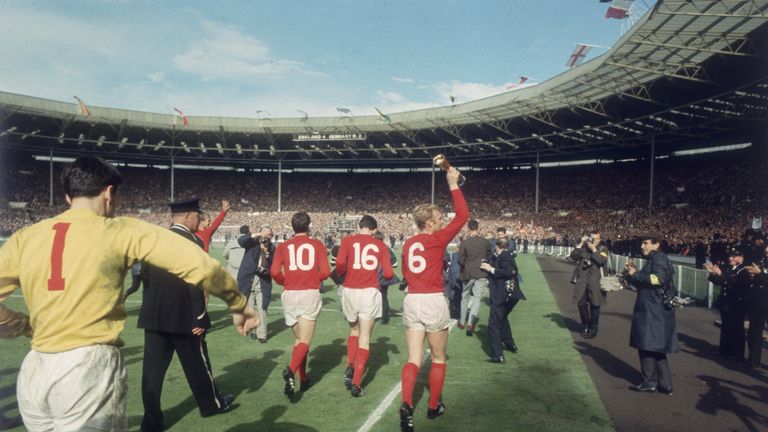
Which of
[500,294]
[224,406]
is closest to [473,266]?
[500,294]

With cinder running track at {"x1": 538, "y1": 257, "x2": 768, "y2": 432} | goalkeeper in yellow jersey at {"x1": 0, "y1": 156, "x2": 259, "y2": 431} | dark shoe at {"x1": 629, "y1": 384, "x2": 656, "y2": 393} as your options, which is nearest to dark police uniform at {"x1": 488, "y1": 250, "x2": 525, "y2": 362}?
cinder running track at {"x1": 538, "y1": 257, "x2": 768, "y2": 432}

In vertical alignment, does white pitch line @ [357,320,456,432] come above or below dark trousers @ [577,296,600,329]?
below

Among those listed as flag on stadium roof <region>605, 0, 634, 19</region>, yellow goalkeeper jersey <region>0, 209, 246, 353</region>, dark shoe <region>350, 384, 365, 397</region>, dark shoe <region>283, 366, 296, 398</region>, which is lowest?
dark shoe <region>350, 384, 365, 397</region>

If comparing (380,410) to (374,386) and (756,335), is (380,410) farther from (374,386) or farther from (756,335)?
(756,335)

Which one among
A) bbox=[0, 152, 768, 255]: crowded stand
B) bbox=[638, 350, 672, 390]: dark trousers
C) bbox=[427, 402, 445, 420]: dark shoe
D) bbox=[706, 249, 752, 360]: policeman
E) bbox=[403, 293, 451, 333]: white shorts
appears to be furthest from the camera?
bbox=[0, 152, 768, 255]: crowded stand

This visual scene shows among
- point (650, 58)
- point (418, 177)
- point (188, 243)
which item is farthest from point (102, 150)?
point (188, 243)

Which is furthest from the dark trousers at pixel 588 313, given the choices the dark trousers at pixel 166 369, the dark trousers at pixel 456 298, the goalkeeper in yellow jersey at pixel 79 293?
the goalkeeper in yellow jersey at pixel 79 293

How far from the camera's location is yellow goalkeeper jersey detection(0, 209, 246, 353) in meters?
2.39

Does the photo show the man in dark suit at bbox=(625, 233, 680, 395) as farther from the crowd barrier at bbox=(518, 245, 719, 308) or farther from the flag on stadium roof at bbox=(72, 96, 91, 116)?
the flag on stadium roof at bbox=(72, 96, 91, 116)

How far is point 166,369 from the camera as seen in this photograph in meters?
4.85

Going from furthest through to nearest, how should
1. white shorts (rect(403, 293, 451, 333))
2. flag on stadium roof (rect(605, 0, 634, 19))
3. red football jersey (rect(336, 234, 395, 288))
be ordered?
flag on stadium roof (rect(605, 0, 634, 19)) → red football jersey (rect(336, 234, 395, 288)) → white shorts (rect(403, 293, 451, 333))

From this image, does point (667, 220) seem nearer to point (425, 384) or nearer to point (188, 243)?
point (425, 384)

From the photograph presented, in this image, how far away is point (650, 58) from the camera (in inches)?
877

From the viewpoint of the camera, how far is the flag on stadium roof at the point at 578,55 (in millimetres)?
25766
